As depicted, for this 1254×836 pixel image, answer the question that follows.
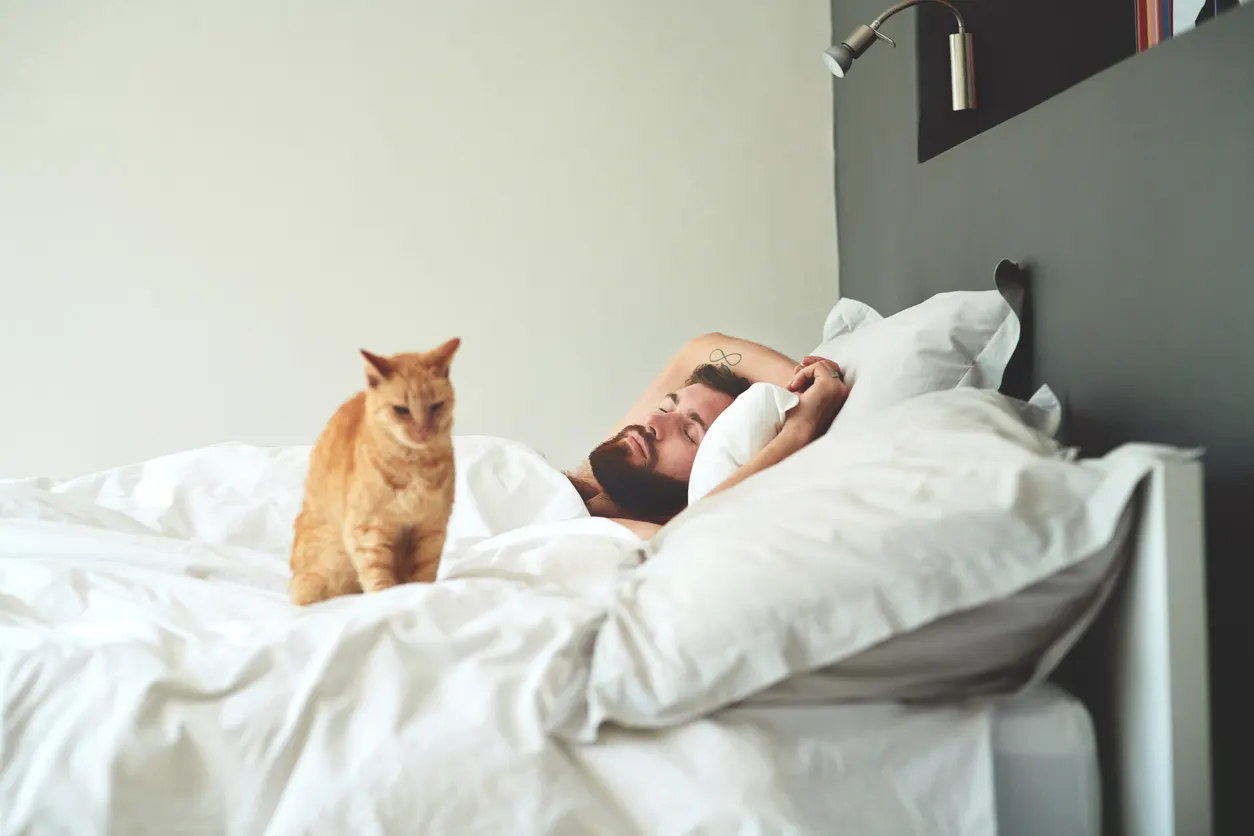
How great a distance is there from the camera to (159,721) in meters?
0.88

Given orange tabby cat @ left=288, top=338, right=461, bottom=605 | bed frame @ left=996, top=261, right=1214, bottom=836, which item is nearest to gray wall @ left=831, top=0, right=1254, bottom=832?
bed frame @ left=996, top=261, right=1214, bottom=836

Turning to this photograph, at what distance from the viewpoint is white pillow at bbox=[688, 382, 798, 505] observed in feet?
5.41

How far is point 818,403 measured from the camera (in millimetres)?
1664

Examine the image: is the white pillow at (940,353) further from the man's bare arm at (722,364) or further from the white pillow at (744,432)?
the man's bare arm at (722,364)

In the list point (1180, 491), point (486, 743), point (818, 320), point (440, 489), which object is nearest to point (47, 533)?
point (440, 489)

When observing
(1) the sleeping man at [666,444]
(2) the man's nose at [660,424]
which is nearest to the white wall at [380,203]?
(1) the sleeping man at [666,444]

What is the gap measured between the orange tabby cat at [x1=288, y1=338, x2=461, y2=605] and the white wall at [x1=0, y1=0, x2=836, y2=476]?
2057mm

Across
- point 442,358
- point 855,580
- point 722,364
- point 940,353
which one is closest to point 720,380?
point 722,364

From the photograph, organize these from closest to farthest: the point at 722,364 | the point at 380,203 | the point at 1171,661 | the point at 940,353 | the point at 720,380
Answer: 1. the point at 1171,661
2. the point at 940,353
3. the point at 720,380
4. the point at 722,364
5. the point at 380,203

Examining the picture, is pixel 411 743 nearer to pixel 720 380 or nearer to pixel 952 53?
pixel 720 380

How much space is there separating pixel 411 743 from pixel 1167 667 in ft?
2.06

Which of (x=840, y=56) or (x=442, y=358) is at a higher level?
(x=840, y=56)

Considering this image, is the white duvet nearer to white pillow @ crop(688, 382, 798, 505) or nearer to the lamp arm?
white pillow @ crop(688, 382, 798, 505)

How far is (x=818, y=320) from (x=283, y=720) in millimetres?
2649
